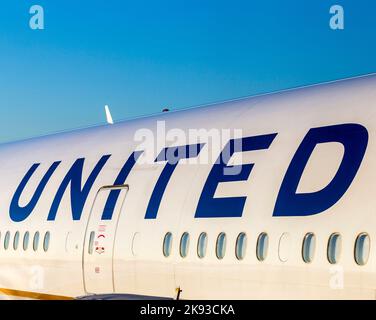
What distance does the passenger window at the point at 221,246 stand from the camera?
12.2 m

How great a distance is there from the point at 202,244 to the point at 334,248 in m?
2.96

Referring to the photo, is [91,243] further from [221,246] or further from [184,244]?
[221,246]

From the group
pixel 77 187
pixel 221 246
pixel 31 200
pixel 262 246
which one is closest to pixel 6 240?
pixel 31 200

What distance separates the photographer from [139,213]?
1441 centimetres

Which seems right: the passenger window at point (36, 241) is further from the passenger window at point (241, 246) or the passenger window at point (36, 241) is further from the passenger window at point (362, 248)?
the passenger window at point (362, 248)

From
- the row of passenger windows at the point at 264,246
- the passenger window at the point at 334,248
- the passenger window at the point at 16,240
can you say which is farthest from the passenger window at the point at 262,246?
the passenger window at the point at 16,240

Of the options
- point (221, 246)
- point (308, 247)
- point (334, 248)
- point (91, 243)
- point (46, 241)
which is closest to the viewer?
point (334, 248)

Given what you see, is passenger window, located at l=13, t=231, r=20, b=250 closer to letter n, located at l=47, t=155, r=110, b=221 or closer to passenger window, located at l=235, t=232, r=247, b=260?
letter n, located at l=47, t=155, r=110, b=221

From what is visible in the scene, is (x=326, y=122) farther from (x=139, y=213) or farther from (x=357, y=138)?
(x=139, y=213)

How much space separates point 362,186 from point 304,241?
3.82 feet

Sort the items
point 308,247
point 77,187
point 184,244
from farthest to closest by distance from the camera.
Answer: point 77,187, point 184,244, point 308,247

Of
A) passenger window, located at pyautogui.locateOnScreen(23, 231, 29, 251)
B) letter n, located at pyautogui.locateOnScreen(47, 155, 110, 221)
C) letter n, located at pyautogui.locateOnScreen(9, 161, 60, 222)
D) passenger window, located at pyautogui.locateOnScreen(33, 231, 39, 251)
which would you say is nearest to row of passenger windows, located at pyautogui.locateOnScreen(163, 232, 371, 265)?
letter n, located at pyautogui.locateOnScreen(47, 155, 110, 221)

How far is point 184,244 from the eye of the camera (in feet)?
42.7

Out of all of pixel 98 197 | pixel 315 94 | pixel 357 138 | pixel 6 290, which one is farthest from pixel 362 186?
pixel 6 290
